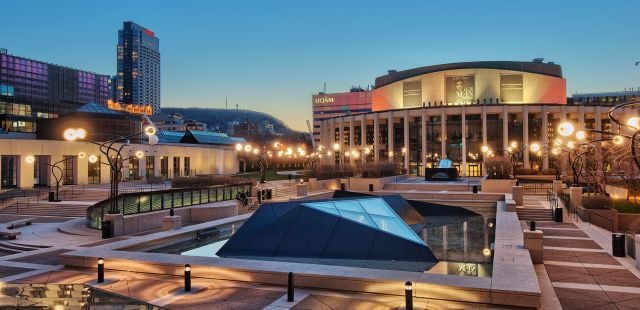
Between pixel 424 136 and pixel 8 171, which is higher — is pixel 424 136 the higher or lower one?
the higher one

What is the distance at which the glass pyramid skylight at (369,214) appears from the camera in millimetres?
17438

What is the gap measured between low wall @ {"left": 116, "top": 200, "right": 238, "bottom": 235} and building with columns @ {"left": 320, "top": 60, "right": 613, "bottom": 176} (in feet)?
150

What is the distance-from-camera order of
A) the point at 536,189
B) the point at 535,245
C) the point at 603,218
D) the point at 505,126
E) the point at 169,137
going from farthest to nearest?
the point at 169,137 < the point at 505,126 < the point at 536,189 < the point at 603,218 < the point at 535,245

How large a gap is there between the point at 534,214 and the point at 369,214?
50.1ft

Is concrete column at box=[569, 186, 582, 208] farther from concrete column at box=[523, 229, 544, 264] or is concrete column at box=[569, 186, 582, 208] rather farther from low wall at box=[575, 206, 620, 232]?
concrete column at box=[523, 229, 544, 264]

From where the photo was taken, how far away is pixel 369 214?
732 inches

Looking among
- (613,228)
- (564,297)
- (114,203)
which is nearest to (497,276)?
(564,297)

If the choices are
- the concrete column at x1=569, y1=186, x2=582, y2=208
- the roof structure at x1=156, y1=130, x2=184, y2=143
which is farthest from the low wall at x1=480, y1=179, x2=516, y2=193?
the roof structure at x1=156, y1=130, x2=184, y2=143

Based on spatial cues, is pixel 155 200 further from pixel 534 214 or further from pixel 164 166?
pixel 164 166

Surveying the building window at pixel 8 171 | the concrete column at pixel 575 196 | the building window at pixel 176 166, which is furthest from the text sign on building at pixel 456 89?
the building window at pixel 8 171

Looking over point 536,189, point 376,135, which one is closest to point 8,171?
point 376,135

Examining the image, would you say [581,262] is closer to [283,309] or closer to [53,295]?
Answer: [283,309]

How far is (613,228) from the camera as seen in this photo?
2534cm

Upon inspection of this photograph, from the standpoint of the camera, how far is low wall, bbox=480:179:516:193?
41062 mm
